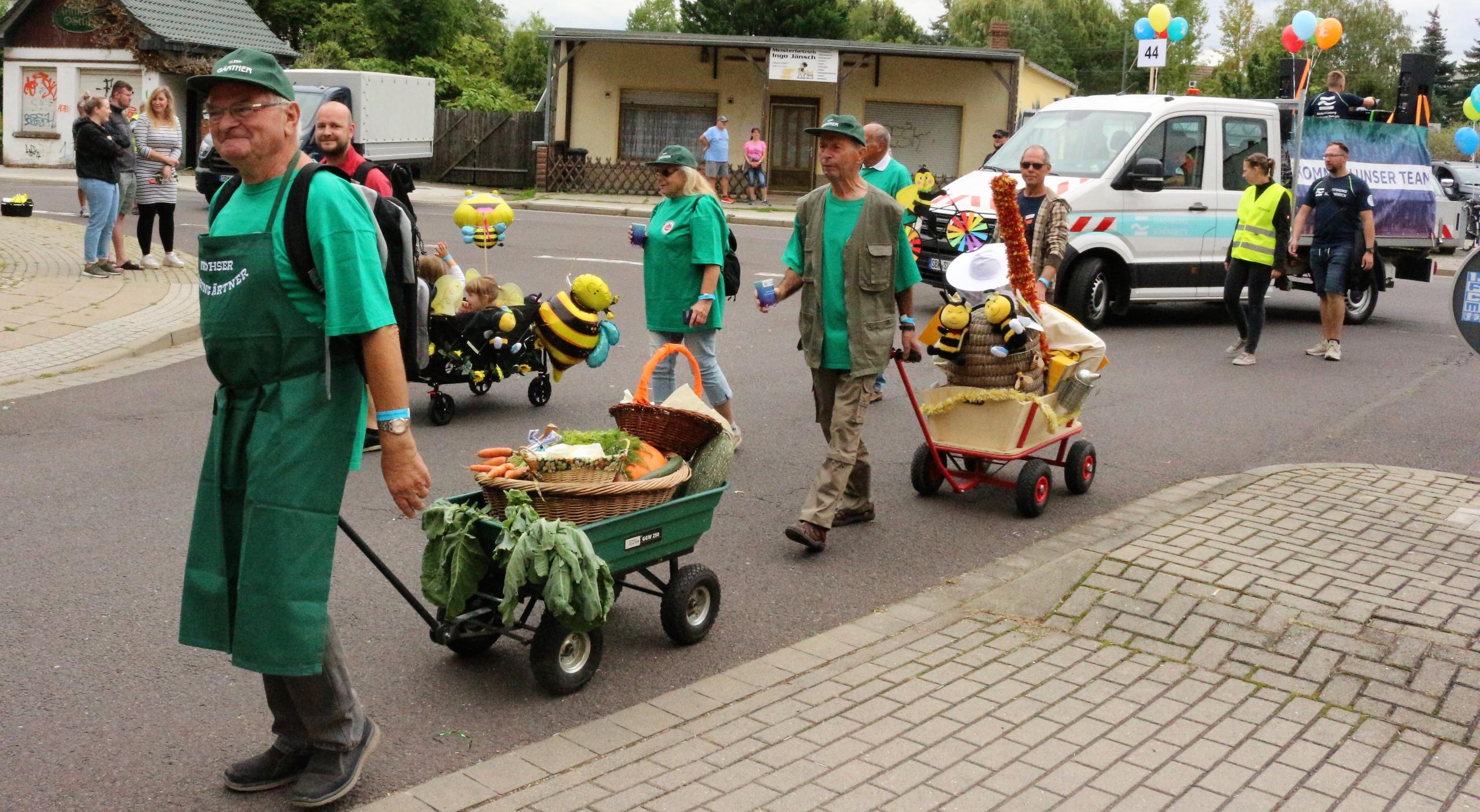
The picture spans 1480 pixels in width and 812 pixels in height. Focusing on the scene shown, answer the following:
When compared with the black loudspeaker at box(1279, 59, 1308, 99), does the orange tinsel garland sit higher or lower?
lower

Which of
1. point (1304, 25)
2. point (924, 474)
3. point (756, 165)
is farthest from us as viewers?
point (756, 165)

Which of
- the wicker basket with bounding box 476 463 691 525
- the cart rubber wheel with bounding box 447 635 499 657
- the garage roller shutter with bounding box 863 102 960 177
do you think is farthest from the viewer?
the garage roller shutter with bounding box 863 102 960 177

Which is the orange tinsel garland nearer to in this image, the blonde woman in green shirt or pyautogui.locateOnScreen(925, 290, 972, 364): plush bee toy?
pyautogui.locateOnScreen(925, 290, 972, 364): plush bee toy

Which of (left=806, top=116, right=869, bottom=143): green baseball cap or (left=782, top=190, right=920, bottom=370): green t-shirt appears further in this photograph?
(left=782, top=190, right=920, bottom=370): green t-shirt

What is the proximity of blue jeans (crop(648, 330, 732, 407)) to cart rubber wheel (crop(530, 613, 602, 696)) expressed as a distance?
3262 mm

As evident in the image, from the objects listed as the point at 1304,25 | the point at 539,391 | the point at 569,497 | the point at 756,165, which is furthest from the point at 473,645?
the point at 756,165

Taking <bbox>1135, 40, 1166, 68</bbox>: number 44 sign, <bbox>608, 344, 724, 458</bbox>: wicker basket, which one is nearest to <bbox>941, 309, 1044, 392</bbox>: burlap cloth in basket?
<bbox>608, 344, 724, 458</bbox>: wicker basket

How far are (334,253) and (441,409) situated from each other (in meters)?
5.41

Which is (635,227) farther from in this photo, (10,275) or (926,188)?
(10,275)

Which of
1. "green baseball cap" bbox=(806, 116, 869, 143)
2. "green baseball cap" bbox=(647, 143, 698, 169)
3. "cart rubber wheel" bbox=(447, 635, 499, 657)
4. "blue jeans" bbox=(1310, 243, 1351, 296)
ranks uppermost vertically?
"green baseball cap" bbox=(806, 116, 869, 143)

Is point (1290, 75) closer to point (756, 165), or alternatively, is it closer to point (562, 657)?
point (562, 657)

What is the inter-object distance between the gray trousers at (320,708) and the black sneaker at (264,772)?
0.09 feet

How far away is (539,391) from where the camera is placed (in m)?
9.44

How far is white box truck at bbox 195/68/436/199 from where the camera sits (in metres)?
25.2
